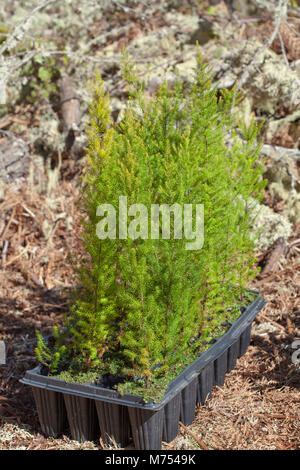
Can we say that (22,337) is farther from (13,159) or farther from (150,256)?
(13,159)

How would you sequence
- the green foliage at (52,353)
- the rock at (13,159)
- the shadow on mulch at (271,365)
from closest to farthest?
the green foliage at (52,353)
the shadow on mulch at (271,365)
the rock at (13,159)

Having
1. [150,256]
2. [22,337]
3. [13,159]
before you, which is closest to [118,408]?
[150,256]

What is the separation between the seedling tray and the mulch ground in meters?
0.08

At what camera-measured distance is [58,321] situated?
148 inches

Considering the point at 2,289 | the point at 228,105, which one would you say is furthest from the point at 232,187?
the point at 2,289

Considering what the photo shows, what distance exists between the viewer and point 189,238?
236 cm

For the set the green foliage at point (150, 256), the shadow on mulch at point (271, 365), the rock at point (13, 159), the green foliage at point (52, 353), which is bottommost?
the shadow on mulch at point (271, 365)

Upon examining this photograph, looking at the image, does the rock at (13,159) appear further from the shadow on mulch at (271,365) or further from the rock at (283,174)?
the shadow on mulch at (271,365)

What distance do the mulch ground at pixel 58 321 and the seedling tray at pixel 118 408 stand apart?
0.08m

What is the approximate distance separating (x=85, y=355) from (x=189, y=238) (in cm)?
84

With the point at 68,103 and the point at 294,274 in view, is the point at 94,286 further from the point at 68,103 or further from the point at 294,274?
the point at 68,103

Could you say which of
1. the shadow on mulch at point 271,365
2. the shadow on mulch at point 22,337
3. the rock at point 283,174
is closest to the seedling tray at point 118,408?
the shadow on mulch at point 22,337

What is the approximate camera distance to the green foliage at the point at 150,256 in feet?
7.66

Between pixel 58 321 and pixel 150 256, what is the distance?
5.43 ft
